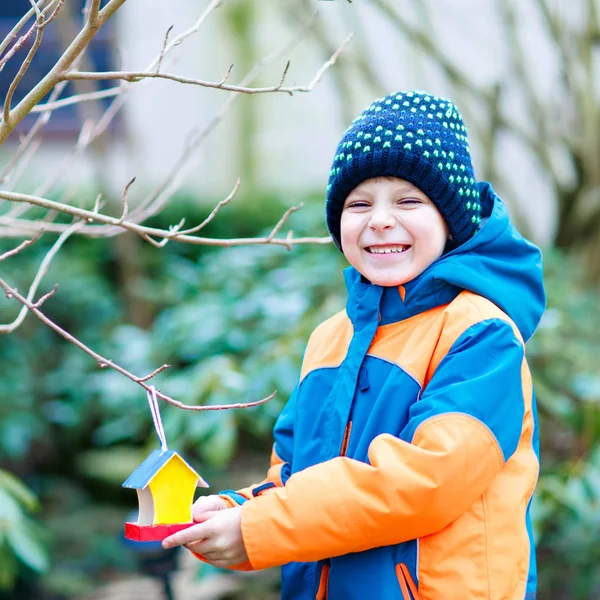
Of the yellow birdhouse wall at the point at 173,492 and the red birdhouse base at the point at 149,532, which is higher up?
the yellow birdhouse wall at the point at 173,492

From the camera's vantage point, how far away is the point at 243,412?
294cm

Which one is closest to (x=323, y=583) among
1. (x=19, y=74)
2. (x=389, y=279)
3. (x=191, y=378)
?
(x=389, y=279)

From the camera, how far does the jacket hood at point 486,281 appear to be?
1.57 m

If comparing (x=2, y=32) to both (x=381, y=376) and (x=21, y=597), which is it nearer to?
(x=21, y=597)

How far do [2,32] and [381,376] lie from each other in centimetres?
723

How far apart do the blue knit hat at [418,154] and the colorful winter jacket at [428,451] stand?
0.08 m


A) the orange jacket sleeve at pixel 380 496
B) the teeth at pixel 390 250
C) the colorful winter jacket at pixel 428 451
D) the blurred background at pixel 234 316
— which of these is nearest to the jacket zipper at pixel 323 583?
the colorful winter jacket at pixel 428 451

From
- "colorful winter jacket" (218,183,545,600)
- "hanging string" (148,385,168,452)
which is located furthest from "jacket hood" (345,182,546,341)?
"hanging string" (148,385,168,452)

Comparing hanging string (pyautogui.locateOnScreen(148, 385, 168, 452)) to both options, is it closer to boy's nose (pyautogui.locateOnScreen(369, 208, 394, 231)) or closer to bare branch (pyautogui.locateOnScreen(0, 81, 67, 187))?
boy's nose (pyautogui.locateOnScreen(369, 208, 394, 231))

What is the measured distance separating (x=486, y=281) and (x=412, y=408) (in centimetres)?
30

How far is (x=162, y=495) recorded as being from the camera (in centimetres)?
155

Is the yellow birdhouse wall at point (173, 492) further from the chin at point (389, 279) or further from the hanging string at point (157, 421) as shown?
the chin at point (389, 279)

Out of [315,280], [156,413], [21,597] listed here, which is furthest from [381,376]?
[21,597]

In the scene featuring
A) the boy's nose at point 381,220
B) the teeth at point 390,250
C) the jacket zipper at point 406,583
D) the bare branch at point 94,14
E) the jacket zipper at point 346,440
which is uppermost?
the bare branch at point 94,14
